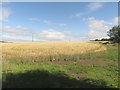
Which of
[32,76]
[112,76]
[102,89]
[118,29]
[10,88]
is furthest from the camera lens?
[118,29]

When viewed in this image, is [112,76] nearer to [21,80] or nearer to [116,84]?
[116,84]

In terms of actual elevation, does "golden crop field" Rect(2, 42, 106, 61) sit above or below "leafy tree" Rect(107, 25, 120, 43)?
below

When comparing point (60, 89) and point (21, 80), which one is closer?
point (60, 89)

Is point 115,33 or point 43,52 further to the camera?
point 115,33

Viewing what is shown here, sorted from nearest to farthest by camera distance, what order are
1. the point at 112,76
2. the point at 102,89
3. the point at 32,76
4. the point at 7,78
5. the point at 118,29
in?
the point at 102,89
the point at 7,78
the point at 32,76
the point at 112,76
the point at 118,29

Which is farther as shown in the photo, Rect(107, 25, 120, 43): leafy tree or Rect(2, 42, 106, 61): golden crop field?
Rect(107, 25, 120, 43): leafy tree

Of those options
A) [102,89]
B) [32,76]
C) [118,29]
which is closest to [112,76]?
[102,89]

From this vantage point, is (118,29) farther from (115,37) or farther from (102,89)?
(102,89)

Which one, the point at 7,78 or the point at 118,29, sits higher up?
the point at 118,29

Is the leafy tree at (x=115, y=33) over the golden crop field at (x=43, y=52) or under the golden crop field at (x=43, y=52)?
over

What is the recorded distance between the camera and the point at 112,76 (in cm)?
1575

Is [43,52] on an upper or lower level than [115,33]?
lower

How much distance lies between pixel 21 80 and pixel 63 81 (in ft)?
7.25

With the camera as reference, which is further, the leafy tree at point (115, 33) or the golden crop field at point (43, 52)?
the leafy tree at point (115, 33)
